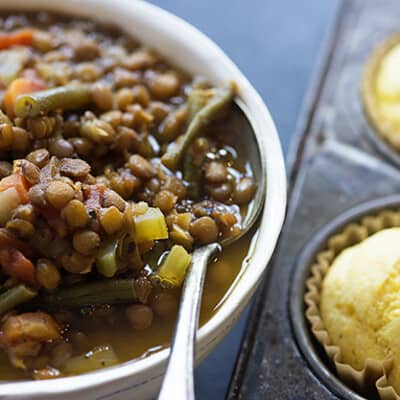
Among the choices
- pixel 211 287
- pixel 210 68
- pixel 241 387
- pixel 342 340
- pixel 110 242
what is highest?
pixel 210 68

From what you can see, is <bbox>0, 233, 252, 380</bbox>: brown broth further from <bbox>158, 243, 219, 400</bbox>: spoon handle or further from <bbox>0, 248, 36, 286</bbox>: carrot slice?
<bbox>0, 248, 36, 286</bbox>: carrot slice

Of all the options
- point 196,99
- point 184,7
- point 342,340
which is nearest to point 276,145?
point 196,99

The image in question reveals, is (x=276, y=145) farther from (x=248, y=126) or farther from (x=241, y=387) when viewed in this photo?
(x=241, y=387)

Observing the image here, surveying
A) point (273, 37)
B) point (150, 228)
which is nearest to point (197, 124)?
point (150, 228)

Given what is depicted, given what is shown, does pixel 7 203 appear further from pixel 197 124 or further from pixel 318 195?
pixel 318 195

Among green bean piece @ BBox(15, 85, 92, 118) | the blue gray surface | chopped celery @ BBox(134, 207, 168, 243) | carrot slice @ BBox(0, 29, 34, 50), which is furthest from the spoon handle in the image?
the blue gray surface
